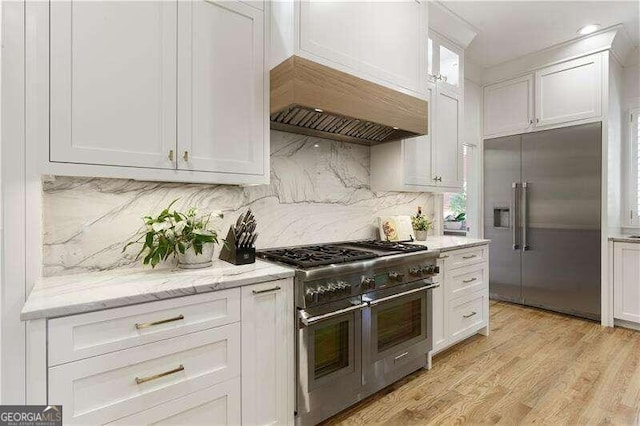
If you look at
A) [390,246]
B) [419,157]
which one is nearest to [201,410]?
[390,246]

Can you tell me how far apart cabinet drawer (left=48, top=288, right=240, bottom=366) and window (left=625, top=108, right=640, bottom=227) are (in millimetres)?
4369

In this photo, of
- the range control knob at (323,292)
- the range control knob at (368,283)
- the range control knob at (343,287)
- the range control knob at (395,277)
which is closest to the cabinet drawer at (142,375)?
the range control knob at (323,292)

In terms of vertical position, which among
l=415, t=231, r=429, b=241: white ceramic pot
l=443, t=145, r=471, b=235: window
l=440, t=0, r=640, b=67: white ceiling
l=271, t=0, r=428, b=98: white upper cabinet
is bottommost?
l=415, t=231, r=429, b=241: white ceramic pot

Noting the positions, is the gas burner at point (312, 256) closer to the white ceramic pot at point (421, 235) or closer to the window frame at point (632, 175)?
the white ceramic pot at point (421, 235)

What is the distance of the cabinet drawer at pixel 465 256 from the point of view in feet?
8.81

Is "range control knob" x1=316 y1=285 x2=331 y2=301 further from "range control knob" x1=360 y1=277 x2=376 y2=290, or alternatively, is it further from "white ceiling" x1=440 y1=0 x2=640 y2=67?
"white ceiling" x1=440 y1=0 x2=640 y2=67

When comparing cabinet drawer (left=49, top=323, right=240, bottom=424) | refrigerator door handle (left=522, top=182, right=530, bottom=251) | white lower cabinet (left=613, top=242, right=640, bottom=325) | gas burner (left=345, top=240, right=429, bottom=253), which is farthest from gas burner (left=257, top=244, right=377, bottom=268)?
white lower cabinet (left=613, top=242, right=640, bottom=325)

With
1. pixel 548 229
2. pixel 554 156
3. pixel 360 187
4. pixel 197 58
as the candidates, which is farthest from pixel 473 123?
pixel 197 58

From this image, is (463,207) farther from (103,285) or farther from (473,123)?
(103,285)

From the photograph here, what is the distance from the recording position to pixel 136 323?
1.31 meters

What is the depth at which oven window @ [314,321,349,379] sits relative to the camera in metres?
1.82

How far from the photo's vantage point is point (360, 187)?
291 centimetres

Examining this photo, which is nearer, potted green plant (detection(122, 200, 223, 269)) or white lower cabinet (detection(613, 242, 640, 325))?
potted green plant (detection(122, 200, 223, 269))

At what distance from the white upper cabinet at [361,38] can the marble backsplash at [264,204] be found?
628 millimetres
